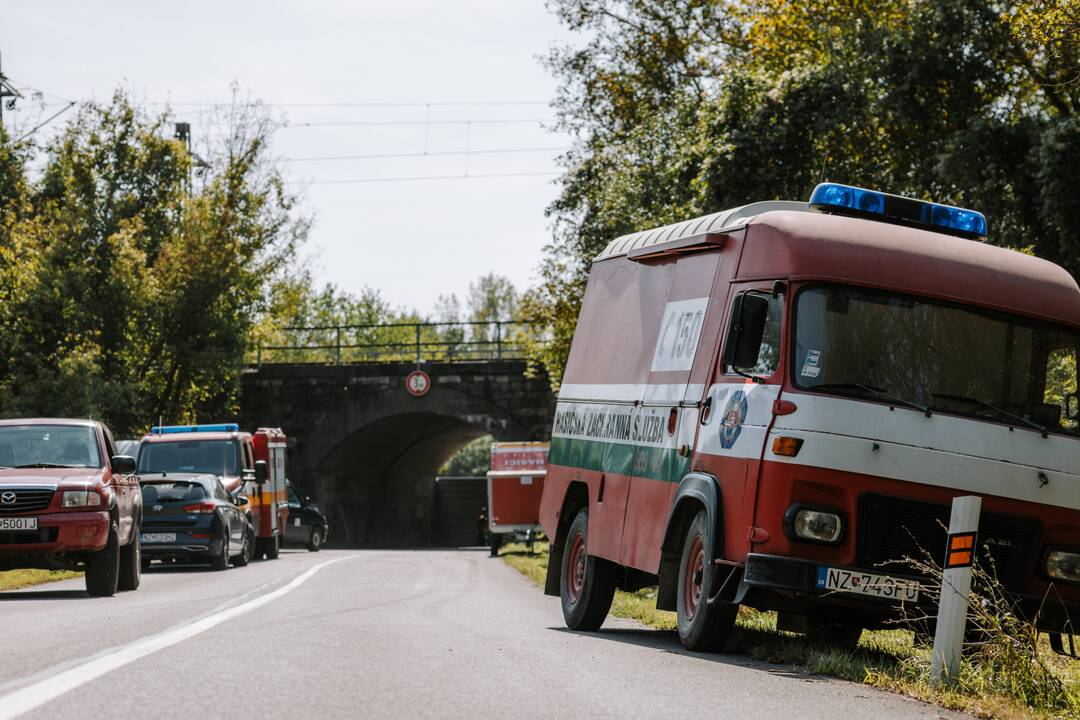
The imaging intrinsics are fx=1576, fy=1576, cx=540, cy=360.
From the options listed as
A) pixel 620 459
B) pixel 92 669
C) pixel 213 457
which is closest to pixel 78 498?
pixel 620 459

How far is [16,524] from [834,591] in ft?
29.9

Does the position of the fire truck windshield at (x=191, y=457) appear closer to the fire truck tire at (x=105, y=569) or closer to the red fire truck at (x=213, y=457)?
the red fire truck at (x=213, y=457)

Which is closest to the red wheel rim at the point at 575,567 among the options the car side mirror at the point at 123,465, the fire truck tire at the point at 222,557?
the car side mirror at the point at 123,465

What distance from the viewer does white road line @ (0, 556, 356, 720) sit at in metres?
6.43

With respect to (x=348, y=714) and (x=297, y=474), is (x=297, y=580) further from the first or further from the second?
(x=297, y=474)

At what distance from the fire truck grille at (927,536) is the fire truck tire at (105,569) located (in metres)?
8.94

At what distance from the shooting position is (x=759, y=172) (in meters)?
24.2

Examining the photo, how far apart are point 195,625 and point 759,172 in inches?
598

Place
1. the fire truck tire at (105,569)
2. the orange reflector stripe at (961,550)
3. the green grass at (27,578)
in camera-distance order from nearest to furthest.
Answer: the orange reflector stripe at (961,550), the fire truck tire at (105,569), the green grass at (27,578)

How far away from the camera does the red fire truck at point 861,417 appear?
9391mm

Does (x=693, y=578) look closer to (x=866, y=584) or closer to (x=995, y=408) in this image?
(x=866, y=584)

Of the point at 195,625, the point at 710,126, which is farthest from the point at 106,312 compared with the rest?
the point at 195,625

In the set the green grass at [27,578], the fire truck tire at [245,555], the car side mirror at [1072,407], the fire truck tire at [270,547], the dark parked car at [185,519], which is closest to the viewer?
the car side mirror at [1072,407]

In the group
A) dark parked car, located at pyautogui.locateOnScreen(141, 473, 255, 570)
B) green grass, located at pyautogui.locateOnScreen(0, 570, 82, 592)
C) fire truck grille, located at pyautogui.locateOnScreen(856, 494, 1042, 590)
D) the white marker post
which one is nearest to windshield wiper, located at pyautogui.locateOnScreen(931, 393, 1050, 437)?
fire truck grille, located at pyautogui.locateOnScreen(856, 494, 1042, 590)
